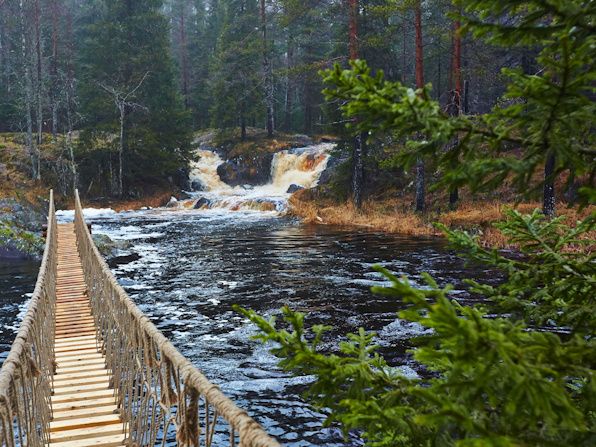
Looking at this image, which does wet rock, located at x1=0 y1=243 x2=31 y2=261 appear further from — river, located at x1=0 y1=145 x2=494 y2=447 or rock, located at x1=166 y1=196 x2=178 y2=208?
rock, located at x1=166 y1=196 x2=178 y2=208

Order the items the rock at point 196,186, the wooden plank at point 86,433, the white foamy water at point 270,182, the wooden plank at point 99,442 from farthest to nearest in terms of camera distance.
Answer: the rock at point 196,186
the white foamy water at point 270,182
the wooden plank at point 86,433
the wooden plank at point 99,442

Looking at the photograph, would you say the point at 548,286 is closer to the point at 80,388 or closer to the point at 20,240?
the point at 80,388

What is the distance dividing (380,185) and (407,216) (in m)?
6.57

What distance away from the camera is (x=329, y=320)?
9.98 m

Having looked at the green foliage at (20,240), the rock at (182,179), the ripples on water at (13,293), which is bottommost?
the ripples on water at (13,293)

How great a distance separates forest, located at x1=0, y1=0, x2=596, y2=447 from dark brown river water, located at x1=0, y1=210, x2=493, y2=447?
0.41 ft

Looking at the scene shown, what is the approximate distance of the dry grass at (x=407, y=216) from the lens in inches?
707

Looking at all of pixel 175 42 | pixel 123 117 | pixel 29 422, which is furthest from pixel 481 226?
pixel 175 42

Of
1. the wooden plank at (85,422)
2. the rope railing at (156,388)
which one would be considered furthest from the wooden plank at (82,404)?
the wooden plank at (85,422)

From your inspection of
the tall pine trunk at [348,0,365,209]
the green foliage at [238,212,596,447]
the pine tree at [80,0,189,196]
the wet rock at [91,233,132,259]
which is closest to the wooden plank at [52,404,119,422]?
the green foliage at [238,212,596,447]

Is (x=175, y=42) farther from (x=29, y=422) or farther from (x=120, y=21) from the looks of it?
(x=29, y=422)

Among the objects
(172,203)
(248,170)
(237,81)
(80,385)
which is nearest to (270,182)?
(248,170)

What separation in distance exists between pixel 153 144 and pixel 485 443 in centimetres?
3620

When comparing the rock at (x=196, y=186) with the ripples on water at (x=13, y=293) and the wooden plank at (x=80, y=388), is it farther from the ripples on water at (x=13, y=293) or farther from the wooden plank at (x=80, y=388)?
the wooden plank at (x=80, y=388)
